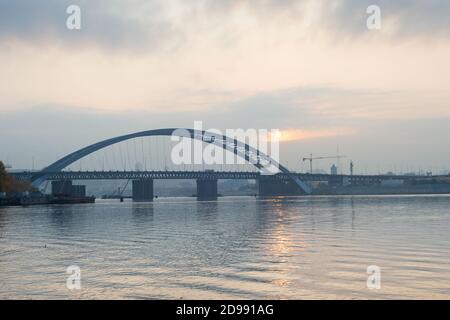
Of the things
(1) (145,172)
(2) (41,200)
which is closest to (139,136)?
(1) (145,172)

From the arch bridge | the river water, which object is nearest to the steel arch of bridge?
the arch bridge

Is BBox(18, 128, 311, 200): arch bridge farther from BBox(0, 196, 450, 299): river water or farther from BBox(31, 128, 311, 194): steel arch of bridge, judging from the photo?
BBox(0, 196, 450, 299): river water

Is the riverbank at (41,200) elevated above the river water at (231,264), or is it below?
above

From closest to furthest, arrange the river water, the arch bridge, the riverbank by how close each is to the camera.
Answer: the river water < the riverbank < the arch bridge

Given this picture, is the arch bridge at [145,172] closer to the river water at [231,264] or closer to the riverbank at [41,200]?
the riverbank at [41,200]

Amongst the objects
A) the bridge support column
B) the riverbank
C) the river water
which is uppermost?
the bridge support column

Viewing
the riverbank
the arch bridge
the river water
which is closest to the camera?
the river water

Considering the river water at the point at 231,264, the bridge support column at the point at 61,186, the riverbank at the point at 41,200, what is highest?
the bridge support column at the point at 61,186

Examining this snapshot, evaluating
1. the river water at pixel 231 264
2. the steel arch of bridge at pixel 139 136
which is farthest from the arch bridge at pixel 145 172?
the river water at pixel 231 264

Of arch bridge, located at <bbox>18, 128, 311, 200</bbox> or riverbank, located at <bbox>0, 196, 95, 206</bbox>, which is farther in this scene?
arch bridge, located at <bbox>18, 128, 311, 200</bbox>

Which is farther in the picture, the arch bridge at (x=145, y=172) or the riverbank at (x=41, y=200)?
the arch bridge at (x=145, y=172)

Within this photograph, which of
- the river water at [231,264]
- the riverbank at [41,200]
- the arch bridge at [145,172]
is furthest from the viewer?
the arch bridge at [145,172]

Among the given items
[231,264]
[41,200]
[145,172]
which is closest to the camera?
[231,264]

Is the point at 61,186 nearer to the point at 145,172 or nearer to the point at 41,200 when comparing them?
the point at 145,172
